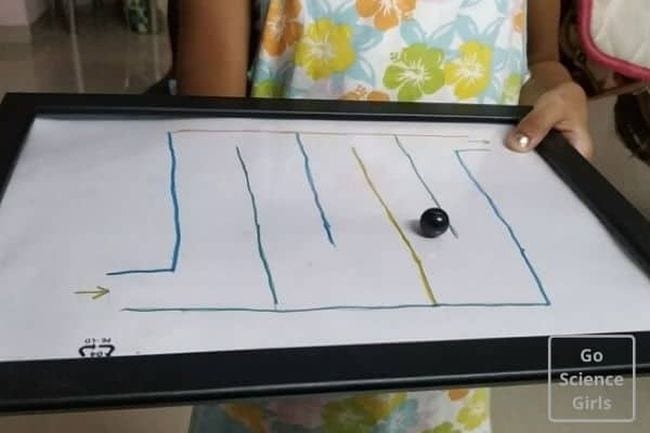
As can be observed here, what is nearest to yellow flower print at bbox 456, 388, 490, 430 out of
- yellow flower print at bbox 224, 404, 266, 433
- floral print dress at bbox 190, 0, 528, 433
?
floral print dress at bbox 190, 0, 528, 433

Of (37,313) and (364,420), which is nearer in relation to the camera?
(37,313)

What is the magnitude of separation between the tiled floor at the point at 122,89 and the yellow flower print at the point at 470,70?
0.18m

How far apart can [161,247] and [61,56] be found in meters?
2.20

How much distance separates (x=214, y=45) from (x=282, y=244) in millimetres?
319

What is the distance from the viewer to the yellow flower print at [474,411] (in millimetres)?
713

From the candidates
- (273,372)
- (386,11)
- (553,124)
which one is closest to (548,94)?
(553,124)

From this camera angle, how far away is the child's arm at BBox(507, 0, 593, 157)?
60 centimetres

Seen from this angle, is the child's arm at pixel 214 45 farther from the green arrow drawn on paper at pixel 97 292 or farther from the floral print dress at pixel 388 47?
the green arrow drawn on paper at pixel 97 292

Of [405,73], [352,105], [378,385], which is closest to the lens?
[378,385]

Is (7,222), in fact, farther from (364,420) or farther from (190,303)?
(364,420)

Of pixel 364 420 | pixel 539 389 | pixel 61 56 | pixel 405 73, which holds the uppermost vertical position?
pixel 405 73

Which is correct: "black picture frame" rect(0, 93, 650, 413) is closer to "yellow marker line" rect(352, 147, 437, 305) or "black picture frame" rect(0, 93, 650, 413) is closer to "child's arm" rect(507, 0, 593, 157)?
"yellow marker line" rect(352, 147, 437, 305)

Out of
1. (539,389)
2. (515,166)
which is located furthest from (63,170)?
(539,389)

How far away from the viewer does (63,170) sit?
0.50 m
